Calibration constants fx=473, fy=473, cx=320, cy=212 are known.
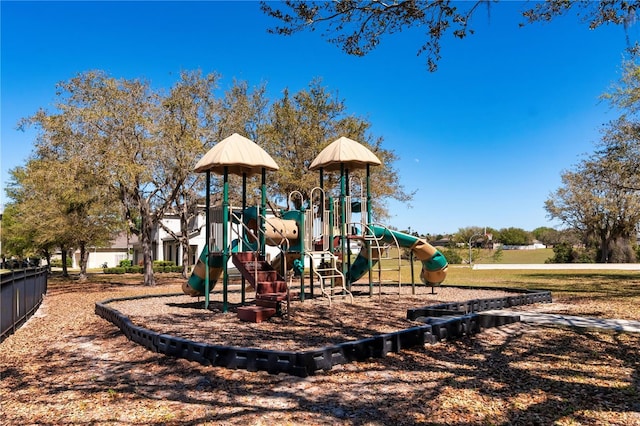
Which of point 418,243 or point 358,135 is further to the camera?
point 358,135

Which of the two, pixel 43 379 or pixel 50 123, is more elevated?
pixel 50 123

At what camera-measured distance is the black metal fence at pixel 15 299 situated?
888 centimetres

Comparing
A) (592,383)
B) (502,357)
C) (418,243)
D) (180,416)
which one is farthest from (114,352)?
(418,243)

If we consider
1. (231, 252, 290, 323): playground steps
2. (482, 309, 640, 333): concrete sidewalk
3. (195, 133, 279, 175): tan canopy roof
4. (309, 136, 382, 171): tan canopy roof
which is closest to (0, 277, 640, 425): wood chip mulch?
(482, 309, 640, 333): concrete sidewalk

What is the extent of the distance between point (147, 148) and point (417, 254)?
11660mm

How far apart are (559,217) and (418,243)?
35.5 m

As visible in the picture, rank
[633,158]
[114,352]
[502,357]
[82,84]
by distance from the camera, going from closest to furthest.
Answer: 1. [502,357]
2. [114,352]
3. [82,84]
4. [633,158]

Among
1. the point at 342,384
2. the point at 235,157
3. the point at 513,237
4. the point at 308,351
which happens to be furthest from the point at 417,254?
the point at 513,237

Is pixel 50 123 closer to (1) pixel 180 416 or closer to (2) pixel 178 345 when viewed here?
(2) pixel 178 345

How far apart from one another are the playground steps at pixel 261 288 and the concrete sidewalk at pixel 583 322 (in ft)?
16.4

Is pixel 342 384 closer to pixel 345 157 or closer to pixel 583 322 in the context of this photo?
pixel 583 322

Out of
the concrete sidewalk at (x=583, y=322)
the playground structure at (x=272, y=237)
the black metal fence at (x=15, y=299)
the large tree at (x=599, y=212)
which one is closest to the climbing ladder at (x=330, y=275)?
the playground structure at (x=272, y=237)

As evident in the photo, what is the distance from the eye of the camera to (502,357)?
20.9 ft

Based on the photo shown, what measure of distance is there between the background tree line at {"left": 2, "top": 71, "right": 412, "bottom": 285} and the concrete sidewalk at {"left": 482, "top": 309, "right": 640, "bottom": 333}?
47.2 ft
